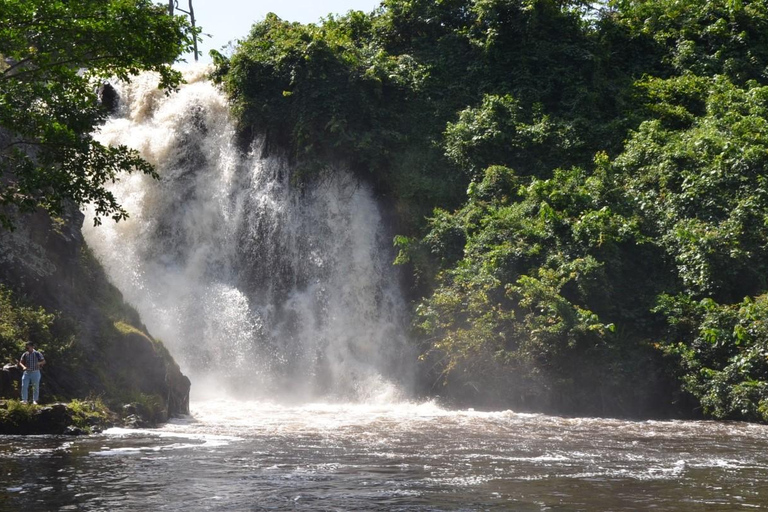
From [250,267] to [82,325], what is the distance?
7.95 meters

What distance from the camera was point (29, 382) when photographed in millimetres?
17016

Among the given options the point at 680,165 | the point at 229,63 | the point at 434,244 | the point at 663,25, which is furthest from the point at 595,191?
the point at 229,63

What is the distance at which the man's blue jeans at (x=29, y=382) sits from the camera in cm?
1681

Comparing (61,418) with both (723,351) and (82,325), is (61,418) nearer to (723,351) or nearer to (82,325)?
(82,325)

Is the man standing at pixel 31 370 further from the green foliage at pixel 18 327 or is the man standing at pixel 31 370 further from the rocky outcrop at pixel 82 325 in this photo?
the green foliage at pixel 18 327

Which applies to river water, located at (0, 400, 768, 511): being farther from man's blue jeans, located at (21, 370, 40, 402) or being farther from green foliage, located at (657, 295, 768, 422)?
man's blue jeans, located at (21, 370, 40, 402)

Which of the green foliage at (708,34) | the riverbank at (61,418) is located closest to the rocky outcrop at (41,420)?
the riverbank at (61,418)

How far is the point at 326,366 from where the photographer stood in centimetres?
2495

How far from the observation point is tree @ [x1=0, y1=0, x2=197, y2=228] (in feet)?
45.8

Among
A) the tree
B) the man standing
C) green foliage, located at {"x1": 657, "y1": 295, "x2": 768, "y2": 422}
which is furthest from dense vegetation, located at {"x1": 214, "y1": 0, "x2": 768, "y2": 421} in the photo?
the tree

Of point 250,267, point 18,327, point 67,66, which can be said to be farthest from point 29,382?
point 250,267

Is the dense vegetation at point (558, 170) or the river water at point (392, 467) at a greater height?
the dense vegetation at point (558, 170)

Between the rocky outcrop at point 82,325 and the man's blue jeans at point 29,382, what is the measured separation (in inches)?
40.6

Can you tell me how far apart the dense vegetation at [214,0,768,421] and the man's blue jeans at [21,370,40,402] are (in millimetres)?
10403
